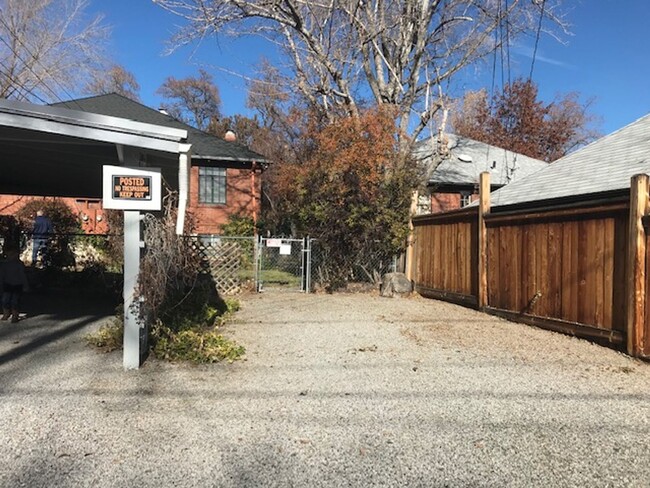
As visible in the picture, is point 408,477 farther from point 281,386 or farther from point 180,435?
point 281,386

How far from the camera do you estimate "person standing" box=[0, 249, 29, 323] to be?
7898 millimetres

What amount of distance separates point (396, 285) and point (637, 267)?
6491 mm

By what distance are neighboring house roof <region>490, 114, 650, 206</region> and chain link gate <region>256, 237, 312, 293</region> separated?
4857mm

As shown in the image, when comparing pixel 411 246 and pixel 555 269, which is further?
pixel 411 246

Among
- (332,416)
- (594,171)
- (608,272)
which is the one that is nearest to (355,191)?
(594,171)

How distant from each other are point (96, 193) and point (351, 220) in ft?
24.0

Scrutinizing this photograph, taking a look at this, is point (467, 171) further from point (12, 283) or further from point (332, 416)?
point (332, 416)

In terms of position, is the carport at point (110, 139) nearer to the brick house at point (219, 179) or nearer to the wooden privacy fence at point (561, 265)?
the wooden privacy fence at point (561, 265)

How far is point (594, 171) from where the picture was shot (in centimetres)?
948

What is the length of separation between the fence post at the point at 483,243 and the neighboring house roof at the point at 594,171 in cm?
62

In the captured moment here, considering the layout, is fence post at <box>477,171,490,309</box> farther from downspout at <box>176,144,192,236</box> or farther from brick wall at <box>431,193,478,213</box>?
brick wall at <box>431,193,478,213</box>

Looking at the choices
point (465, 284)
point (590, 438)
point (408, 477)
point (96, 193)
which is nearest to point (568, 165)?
point (465, 284)

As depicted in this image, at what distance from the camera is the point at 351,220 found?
1195 cm

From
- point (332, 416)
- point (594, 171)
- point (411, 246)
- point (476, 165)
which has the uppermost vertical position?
point (476, 165)
